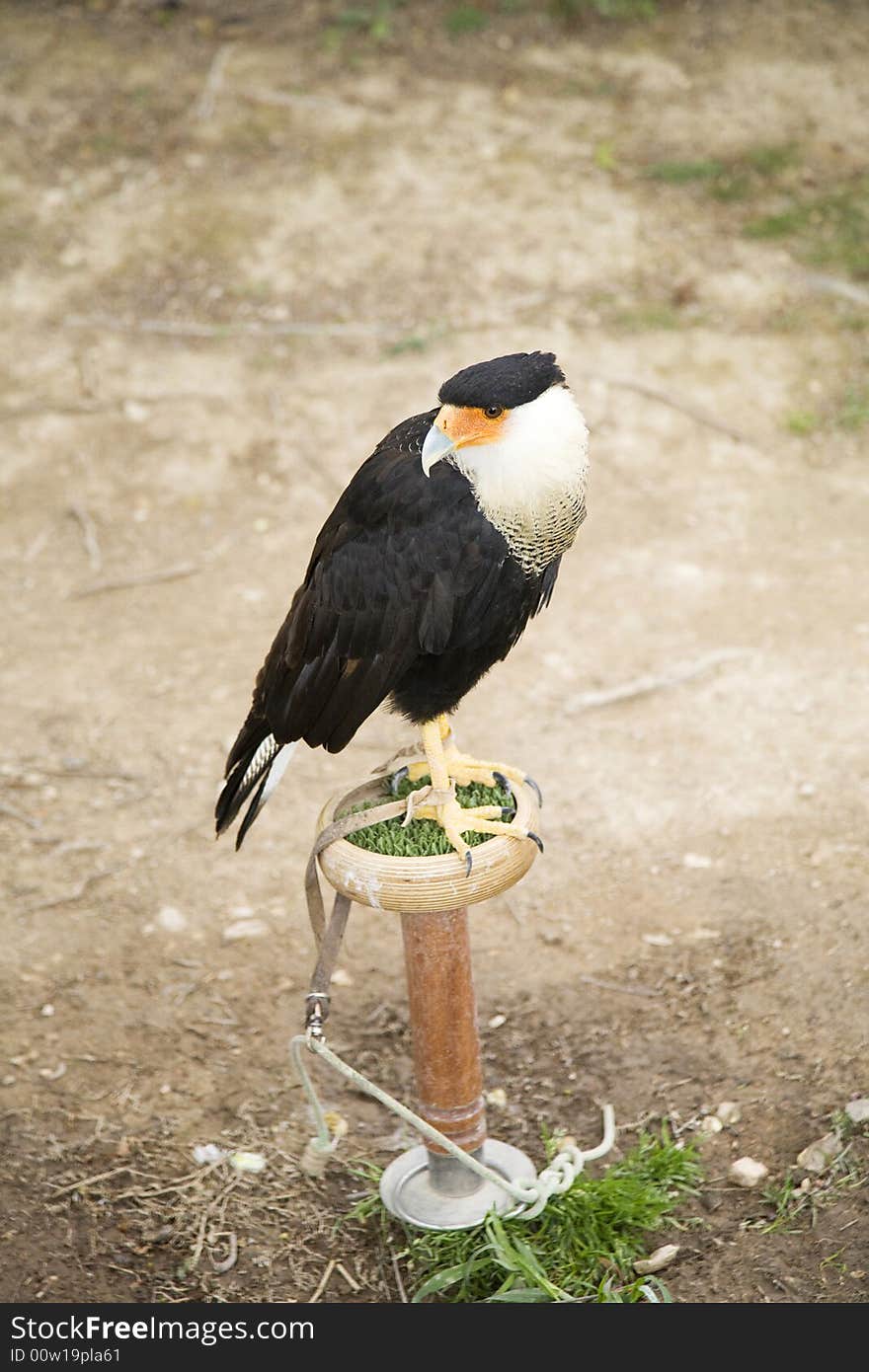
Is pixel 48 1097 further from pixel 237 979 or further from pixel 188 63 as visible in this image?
pixel 188 63

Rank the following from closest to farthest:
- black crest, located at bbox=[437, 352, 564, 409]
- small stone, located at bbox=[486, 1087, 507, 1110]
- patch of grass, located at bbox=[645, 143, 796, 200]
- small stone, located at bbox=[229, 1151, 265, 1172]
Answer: black crest, located at bbox=[437, 352, 564, 409] < small stone, located at bbox=[229, 1151, 265, 1172] < small stone, located at bbox=[486, 1087, 507, 1110] < patch of grass, located at bbox=[645, 143, 796, 200]

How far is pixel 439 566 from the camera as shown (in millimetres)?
2477

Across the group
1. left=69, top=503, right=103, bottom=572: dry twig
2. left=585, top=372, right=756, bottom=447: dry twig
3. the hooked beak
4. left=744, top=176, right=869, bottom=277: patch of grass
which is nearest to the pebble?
the hooked beak

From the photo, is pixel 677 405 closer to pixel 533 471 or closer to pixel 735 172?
pixel 735 172

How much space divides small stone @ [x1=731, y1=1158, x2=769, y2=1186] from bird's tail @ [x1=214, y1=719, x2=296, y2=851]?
128 centimetres

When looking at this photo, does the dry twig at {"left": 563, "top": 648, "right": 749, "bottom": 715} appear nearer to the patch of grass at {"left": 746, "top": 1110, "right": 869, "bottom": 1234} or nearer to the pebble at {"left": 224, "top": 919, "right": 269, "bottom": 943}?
the pebble at {"left": 224, "top": 919, "right": 269, "bottom": 943}

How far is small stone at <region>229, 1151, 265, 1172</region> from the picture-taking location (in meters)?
3.01

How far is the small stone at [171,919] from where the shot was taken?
147 inches

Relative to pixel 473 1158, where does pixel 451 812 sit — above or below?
above

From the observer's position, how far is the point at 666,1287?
8.75 ft

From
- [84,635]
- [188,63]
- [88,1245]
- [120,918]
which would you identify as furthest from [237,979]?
[188,63]

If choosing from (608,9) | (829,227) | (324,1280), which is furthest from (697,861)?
(608,9)

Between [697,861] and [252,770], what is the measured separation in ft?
5.01

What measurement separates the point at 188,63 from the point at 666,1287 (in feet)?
21.8
